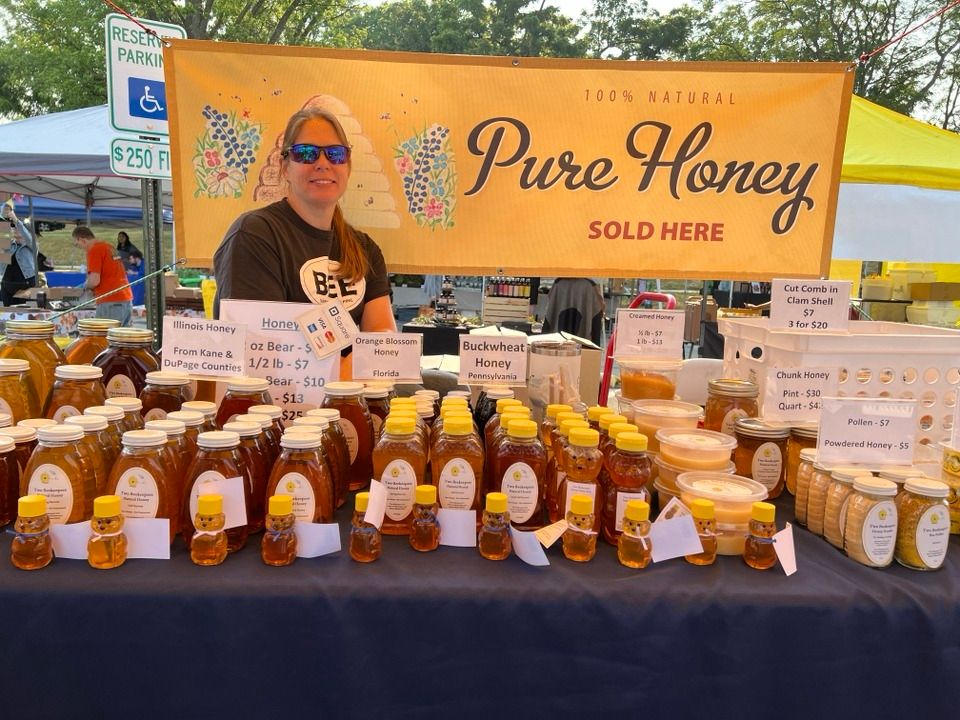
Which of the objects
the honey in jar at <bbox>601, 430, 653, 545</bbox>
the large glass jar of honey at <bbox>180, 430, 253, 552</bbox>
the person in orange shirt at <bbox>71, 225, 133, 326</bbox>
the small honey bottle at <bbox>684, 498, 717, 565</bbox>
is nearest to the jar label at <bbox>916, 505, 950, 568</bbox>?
the small honey bottle at <bbox>684, 498, 717, 565</bbox>

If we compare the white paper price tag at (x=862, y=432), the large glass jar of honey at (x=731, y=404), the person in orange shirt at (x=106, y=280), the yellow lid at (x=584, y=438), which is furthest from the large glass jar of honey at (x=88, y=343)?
the person in orange shirt at (x=106, y=280)

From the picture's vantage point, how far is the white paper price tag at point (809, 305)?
5.39ft

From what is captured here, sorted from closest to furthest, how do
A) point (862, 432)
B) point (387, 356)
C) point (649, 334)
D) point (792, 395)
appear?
point (862, 432)
point (792, 395)
point (387, 356)
point (649, 334)

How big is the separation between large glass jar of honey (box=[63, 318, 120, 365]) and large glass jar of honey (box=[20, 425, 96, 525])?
508 mm

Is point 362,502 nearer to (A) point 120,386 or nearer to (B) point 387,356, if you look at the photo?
(B) point 387,356

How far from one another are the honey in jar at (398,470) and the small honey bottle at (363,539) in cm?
9

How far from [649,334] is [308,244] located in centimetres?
104

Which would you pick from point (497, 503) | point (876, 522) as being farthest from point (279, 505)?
point (876, 522)

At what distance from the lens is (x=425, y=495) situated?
3.67ft

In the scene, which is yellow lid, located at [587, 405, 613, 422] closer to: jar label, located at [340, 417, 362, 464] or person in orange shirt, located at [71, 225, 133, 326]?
jar label, located at [340, 417, 362, 464]

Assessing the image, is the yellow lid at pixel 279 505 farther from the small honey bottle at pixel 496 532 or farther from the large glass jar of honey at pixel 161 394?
the large glass jar of honey at pixel 161 394

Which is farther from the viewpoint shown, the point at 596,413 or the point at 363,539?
the point at 596,413

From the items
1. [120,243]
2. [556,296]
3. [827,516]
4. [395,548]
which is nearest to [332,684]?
[395,548]

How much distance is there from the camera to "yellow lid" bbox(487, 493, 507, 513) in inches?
43.3
